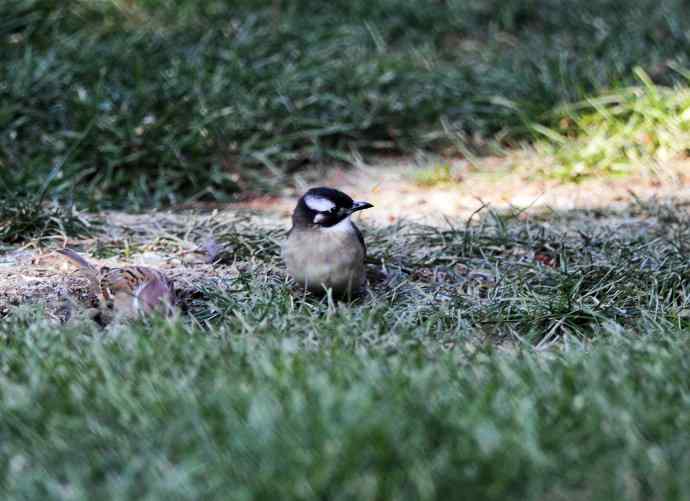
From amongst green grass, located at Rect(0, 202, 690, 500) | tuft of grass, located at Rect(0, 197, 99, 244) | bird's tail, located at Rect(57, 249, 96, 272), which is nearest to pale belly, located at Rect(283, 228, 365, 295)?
green grass, located at Rect(0, 202, 690, 500)

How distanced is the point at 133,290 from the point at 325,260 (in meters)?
0.83

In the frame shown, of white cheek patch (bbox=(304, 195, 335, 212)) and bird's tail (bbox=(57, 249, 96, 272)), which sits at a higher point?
white cheek patch (bbox=(304, 195, 335, 212))

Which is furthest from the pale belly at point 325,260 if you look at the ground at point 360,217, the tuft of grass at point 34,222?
the tuft of grass at point 34,222

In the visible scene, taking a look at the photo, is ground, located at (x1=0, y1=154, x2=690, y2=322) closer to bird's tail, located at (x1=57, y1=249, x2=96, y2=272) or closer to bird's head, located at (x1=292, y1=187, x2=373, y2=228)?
bird's tail, located at (x1=57, y1=249, x2=96, y2=272)

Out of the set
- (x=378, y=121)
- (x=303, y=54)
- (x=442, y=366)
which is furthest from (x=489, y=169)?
(x=442, y=366)

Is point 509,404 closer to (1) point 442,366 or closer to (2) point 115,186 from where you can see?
(1) point 442,366

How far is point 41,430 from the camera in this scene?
3.15 meters

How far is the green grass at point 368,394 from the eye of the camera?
2.75 meters

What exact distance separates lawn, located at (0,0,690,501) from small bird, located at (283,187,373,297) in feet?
0.44

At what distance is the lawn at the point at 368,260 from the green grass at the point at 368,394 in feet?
0.04

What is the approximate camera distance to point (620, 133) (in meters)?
7.27

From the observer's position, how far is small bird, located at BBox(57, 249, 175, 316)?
4.38 metres

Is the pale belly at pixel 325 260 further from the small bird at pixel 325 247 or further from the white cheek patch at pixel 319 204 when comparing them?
the white cheek patch at pixel 319 204

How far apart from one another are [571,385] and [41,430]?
161 cm
